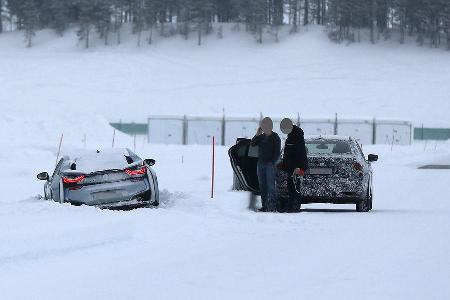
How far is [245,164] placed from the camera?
1709 centimetres

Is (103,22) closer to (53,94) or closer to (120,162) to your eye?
(53,94)

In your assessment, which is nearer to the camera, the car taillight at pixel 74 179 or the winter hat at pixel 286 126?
the car taillight at pixel 74 179

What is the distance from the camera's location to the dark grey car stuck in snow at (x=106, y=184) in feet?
49.0

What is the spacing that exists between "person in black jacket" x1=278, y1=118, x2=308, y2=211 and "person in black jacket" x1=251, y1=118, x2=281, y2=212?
18cm

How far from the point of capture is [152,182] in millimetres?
15422

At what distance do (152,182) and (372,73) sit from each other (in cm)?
8762

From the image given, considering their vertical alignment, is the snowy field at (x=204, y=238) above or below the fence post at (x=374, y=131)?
above

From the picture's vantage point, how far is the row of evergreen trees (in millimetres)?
119438

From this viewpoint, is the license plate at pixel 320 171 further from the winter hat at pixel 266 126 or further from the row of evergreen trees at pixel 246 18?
the row of evergreen trees at pixel 246 18

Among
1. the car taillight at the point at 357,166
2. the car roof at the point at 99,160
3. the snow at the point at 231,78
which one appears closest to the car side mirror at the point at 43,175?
the car roof at the point at 99,160

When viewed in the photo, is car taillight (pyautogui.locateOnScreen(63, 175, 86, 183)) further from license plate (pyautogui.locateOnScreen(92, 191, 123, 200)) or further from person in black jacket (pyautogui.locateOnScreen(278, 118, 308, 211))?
person in black jacket (pyautogui.locateOnScreen(278, 118, 308, 211))

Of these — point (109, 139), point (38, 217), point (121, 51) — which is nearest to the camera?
point (38, 217)

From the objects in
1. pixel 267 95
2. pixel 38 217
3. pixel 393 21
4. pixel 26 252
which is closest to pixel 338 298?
pixel 26 252

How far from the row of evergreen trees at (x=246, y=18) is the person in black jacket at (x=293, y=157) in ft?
333
